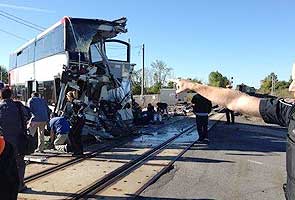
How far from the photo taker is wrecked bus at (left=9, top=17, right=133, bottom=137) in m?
15.0

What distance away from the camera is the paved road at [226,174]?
24.3 ft

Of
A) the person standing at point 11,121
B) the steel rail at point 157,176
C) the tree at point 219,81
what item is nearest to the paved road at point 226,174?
the steel rail at point 157,176

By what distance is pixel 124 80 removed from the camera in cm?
1995

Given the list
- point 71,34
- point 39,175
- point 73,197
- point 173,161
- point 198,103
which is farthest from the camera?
point 71,34

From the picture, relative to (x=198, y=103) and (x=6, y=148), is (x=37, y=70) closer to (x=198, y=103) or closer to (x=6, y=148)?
(x=198, y=103)

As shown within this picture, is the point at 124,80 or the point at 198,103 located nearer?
the point at 198,103

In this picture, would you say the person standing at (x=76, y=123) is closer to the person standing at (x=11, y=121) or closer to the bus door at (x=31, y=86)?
the person standing at (x=11, y=121)

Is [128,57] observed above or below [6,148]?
above

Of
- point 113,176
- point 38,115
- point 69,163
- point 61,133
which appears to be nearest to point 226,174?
point 113,176

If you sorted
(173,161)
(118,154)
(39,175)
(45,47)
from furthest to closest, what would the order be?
(45,47)
(118,154)
(173,161)
(39,175)

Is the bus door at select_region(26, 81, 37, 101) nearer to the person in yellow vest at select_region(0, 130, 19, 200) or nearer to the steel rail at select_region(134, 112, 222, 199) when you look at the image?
the steel rail at select_region(134, 112, 222, 199)

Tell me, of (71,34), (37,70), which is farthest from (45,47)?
(71,34)

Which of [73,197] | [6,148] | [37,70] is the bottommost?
[73,197]

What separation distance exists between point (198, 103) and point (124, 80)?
6.38 metres
